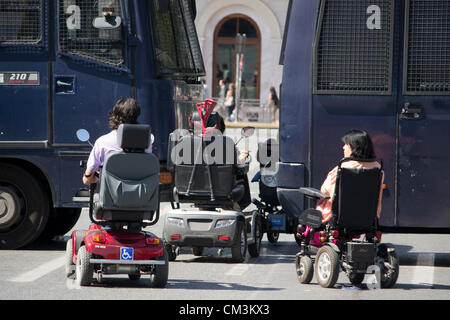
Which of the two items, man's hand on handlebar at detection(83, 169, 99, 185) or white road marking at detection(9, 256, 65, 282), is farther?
white road marking at detection(9, 256, 65, 282)

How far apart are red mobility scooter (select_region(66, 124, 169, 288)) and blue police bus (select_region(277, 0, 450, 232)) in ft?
7.42

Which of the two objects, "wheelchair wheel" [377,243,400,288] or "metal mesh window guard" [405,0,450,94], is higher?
"metal mesh window guard" [405,0,450,94]

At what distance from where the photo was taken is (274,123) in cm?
3850

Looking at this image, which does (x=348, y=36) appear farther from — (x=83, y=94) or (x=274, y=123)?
(x=274, y=123)

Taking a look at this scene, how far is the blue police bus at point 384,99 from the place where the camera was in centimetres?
1041

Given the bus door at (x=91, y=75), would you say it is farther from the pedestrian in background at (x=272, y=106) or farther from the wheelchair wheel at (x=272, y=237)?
the pedestrian in background at (x=272, y=106)

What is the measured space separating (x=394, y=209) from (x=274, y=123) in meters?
28.1

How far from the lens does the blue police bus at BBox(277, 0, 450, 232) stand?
410 inches

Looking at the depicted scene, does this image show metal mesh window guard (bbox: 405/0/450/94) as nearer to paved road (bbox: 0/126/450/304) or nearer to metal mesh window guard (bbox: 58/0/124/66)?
paved road (bbox: 0/126/450/304)

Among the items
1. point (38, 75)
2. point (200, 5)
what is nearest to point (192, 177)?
point (38, 75)

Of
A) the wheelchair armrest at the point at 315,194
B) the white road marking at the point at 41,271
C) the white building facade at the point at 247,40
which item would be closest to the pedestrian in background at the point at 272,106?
the white building facade at the point at 247,40

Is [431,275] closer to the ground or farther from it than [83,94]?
closer to the ground

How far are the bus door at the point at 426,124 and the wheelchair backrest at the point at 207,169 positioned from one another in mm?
1659

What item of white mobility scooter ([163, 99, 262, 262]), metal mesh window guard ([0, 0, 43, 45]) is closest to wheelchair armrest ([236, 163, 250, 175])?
white mobility scooter ([163, 99, 262, 262])
